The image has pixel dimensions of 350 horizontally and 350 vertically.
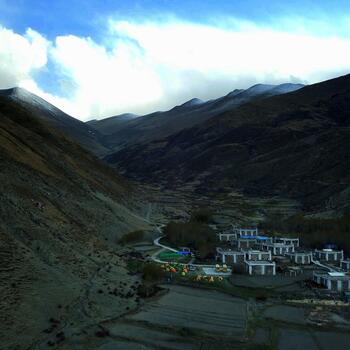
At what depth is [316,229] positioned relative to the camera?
80250 mm

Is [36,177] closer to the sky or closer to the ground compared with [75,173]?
closer to the ground

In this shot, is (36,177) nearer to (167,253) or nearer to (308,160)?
(167,253)

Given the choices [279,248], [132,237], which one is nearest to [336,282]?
[279,248]

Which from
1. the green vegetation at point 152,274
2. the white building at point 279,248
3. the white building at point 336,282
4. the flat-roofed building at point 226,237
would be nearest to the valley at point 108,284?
the green vegetation at point 152,274

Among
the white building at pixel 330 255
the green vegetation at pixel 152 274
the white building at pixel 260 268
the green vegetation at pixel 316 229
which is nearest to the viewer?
the green vegetation at pixel 152 274

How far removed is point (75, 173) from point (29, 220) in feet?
117

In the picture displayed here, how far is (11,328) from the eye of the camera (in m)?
28.0

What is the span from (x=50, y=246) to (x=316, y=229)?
4952 centimetres

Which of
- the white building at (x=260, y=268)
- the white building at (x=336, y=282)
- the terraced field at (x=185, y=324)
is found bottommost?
the terraced field at (x=185, y=324)

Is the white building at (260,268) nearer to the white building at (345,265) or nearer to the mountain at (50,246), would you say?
the white building at (345,265)

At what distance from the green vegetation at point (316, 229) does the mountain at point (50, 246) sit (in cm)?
2372

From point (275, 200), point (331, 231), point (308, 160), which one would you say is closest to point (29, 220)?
point (331, 231)

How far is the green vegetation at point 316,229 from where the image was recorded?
233ft

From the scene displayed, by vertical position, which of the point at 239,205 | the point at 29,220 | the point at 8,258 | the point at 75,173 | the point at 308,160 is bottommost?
the point at 8,258
